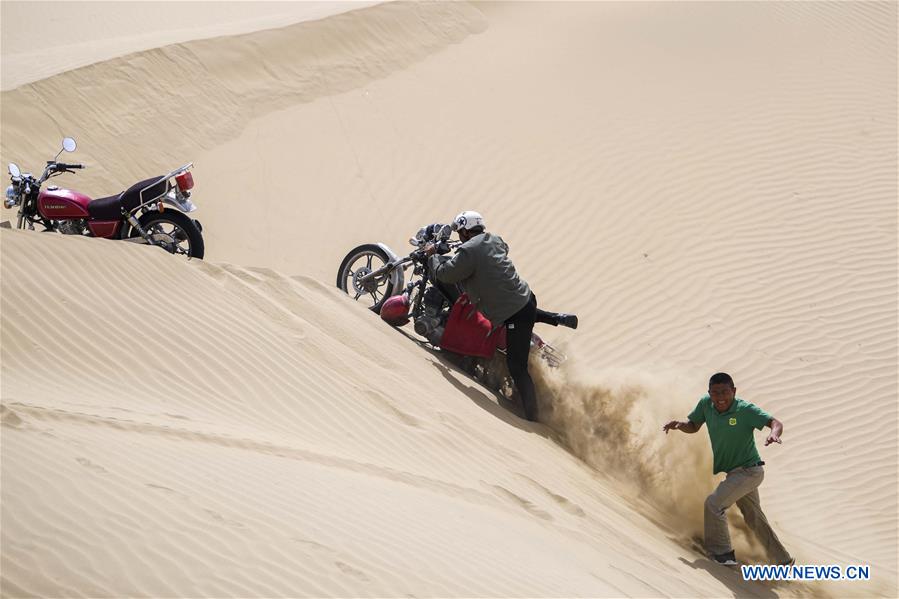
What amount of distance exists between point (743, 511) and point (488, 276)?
2701 mm

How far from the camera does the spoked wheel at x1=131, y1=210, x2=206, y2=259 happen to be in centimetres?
897

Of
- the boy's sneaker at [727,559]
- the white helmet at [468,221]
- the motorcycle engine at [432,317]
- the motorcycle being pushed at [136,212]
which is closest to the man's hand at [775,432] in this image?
the boy's sneaker at [727,559]

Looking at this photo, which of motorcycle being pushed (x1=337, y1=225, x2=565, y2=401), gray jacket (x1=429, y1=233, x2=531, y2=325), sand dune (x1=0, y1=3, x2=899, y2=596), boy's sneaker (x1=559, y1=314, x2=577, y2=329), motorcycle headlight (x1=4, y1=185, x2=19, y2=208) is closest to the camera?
sand dune (x1=0, y1=3, x2=899, y2=596)

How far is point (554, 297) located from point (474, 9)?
31.8 ft

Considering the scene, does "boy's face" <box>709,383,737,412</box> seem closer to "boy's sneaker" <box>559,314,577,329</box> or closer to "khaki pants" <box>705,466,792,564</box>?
"khaki pants" <box>705,466,792,564</box>

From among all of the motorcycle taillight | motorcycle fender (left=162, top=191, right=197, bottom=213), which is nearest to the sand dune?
motorcycle fender (left=162, top=191, right=197, bottom=213)

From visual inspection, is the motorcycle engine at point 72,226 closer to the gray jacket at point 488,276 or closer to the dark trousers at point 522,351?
the gray jacket at point 488,276

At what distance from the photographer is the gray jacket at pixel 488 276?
328 inches

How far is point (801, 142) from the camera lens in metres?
15.9

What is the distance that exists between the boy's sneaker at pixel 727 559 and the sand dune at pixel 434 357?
0.13 m

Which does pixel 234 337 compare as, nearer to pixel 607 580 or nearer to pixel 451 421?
pixel 451 421

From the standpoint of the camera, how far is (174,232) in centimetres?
909

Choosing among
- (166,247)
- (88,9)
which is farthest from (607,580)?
(88,9)

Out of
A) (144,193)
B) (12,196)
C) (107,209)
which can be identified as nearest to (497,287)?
(144,193)
